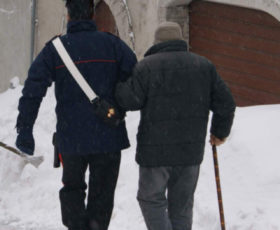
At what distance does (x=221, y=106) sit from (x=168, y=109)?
1.39ft

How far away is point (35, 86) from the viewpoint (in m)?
4.62

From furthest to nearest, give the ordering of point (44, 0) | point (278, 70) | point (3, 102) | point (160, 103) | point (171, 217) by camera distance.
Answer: point (44, 0)
point (3, 102)
point (278, 70)
point (171, 217)
point (160, 103)

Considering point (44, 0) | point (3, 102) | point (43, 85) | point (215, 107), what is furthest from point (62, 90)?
point (44, 0)

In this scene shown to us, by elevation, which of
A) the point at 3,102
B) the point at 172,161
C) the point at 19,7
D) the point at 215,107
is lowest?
the point at 3,102

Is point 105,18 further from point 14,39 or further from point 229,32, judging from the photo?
point 229,32

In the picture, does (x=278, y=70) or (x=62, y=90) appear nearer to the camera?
(x=62, y=90)

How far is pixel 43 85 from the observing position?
15.2ft

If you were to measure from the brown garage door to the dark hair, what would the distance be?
13.6 feet

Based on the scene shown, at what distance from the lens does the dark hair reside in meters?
4.64

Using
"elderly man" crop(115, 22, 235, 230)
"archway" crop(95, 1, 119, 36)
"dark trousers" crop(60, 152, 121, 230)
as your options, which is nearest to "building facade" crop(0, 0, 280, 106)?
"archway" crop(95, 1, 119, 36)

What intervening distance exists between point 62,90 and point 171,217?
→ 48.2 inches

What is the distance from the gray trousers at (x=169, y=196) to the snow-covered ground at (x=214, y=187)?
865 millimetres

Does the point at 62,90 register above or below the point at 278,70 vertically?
above

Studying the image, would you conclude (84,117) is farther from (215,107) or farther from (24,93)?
(215,107)
